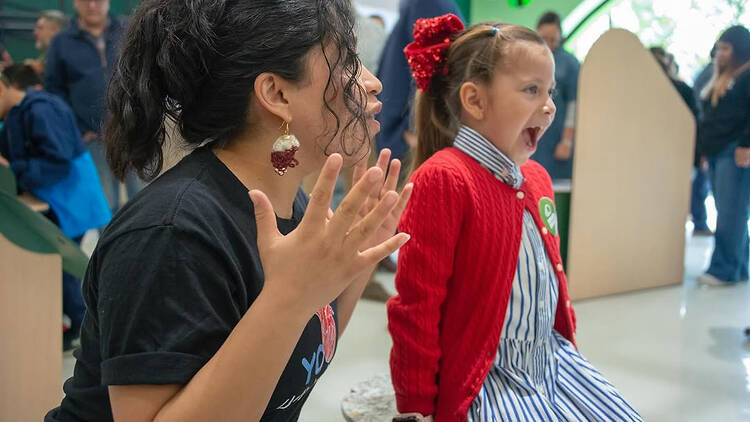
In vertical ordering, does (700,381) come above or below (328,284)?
below

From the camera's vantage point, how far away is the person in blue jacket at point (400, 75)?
2.66 m

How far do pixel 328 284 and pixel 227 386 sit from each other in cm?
17

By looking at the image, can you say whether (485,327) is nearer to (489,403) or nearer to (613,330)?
(489,403)

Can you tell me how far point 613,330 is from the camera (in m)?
3.07

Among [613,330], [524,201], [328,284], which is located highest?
[328,284]

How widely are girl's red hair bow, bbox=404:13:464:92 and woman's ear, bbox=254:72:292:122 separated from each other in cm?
72

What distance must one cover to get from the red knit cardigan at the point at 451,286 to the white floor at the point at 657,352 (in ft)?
2.85

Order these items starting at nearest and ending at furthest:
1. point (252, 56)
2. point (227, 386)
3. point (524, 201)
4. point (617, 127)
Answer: point (227, 386) < point (252, 56) < point (524, 201) < point (617, 127)

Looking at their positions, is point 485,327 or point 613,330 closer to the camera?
point 485,327

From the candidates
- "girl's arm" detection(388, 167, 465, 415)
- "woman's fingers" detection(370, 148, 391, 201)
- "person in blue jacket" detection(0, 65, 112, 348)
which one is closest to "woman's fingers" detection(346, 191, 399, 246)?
"woman's fingers" detection(370, 148, 391, 201)

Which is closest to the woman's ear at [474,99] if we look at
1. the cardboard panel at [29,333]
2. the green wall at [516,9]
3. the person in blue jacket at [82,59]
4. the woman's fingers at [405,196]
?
the woman's fingers at [405,196]

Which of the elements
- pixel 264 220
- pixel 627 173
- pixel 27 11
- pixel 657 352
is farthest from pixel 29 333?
pixel 27 11

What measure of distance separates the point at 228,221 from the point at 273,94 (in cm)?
21

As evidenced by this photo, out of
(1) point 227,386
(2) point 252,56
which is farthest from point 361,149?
(1) point 227,386
